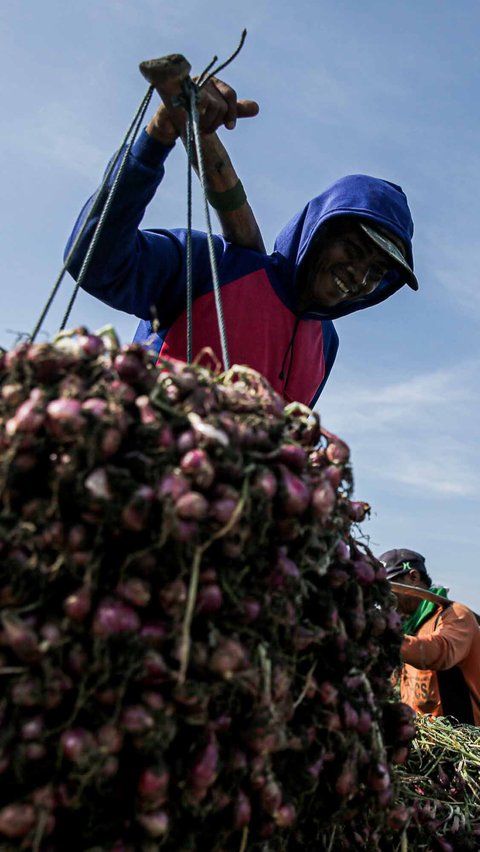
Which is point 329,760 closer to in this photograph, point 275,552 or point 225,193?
point 275,552

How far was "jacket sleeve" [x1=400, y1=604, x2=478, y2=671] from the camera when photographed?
377cm

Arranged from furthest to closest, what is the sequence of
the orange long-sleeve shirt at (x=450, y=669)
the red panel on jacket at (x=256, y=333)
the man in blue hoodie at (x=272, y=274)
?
the orange long-sleeve shirt at (x=450, y=669) → the red panel on jacket at (x=256, y=333) → the man in blue hoodie at (x=272, y=274)

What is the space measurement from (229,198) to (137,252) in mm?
388

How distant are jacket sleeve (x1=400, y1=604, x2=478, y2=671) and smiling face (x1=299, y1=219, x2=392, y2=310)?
206 centimetres

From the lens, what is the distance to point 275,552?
0.89m

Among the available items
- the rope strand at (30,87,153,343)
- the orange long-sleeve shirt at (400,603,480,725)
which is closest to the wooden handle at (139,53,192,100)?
the rope strand at (30,87,153,343)

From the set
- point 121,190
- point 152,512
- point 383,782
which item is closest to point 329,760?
point 383,782

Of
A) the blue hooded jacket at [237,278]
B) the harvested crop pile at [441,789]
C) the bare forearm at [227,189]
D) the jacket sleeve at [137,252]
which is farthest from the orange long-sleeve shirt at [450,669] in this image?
the jacket sleeve at [137,252]

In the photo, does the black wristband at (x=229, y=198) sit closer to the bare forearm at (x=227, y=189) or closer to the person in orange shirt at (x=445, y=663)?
the bare forearm at (x=227, y=189)

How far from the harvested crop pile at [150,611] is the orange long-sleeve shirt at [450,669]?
3.17m

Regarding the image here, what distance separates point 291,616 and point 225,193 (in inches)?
63.9

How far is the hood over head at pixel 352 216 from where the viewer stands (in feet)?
7.41

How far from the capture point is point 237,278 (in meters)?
2.33

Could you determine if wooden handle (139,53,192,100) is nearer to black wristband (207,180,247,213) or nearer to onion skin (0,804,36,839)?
black wristband (207,180,247,213)
